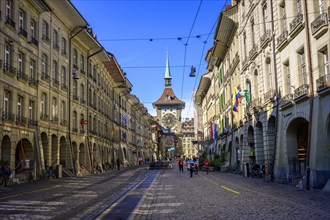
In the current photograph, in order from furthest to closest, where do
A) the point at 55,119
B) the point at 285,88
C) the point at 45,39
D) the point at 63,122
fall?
1. the point at 63,122
2. the point at 55,119
3. the point at 45,39
4. the point at 285,88

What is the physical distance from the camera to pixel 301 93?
2073 cm

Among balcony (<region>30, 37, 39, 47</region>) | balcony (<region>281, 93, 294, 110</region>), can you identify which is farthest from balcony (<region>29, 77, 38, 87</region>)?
balcony (<region>281, 93, 294, 110</region>)

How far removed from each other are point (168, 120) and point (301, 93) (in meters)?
167

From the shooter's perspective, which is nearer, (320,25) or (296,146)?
(320,25)

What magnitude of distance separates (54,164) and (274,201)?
24842mm

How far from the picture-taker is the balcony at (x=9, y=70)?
2632cm

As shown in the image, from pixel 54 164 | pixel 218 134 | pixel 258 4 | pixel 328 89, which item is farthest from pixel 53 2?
pixel 218 134

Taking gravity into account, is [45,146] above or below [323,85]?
below

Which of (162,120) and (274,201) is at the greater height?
(162,120)

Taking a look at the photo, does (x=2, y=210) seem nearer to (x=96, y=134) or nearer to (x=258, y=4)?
(x=258, y=4)

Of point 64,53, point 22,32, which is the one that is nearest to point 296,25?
point 22,32

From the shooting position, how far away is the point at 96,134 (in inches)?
1998

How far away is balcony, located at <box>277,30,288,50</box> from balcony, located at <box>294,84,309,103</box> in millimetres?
3077

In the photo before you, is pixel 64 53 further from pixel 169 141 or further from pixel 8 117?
pixel 169 141
